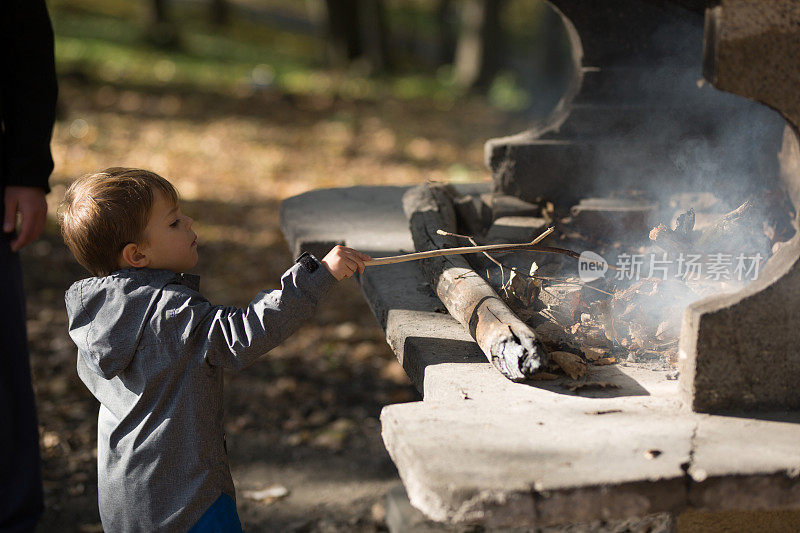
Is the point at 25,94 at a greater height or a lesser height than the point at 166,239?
greater

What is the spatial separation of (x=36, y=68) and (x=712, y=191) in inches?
107

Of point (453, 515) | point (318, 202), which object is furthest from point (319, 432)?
point (453, 515)

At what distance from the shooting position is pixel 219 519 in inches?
93.4

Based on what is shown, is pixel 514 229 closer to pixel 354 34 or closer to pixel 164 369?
pixel 164 369

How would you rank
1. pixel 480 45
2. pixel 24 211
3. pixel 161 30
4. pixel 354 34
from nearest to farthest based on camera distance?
1. pixel 24 211
2. pixel 480 45
3. pixel 354 34
4. pixel 161 30

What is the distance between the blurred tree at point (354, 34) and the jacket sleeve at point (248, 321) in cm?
1530

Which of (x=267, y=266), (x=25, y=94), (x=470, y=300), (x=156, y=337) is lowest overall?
(x=267, y=266)

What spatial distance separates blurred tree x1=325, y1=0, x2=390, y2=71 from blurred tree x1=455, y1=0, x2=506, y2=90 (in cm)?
206

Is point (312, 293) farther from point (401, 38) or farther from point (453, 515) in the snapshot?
point (401, 38)

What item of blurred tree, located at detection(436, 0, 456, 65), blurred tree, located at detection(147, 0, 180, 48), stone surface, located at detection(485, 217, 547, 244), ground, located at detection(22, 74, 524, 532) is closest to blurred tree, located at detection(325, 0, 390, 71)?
ground, located at detection(22, 74, 524, 532)

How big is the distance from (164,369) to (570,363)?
1087 millimetres

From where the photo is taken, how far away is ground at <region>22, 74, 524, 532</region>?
4008 mm

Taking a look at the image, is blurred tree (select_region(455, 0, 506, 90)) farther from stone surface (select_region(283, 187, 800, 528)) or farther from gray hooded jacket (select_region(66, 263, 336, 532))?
gray hooded jacket (select_region(66, 263, 336, 532))

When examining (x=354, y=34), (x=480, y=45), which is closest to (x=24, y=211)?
(x=480, y=45)
